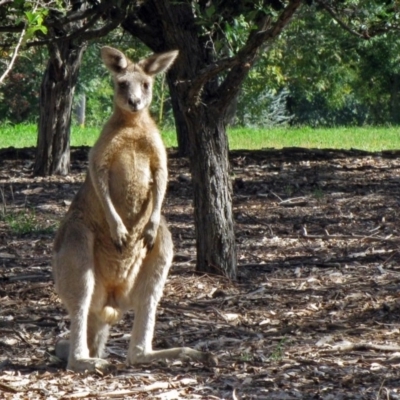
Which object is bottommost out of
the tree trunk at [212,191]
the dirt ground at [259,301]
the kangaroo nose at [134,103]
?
the dirt ground at [259,301]

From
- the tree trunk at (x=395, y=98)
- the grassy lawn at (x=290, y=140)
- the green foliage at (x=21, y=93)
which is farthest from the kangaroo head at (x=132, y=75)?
the tree trunk at (x=395, y=98)

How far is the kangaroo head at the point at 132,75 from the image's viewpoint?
587cm

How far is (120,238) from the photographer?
558 cm

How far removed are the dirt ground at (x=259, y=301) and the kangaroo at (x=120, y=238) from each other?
21cm

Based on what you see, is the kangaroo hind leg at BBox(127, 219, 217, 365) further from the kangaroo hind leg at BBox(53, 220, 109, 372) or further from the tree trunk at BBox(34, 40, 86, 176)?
the tree trunk at BBox(34, 40, 86, 176)

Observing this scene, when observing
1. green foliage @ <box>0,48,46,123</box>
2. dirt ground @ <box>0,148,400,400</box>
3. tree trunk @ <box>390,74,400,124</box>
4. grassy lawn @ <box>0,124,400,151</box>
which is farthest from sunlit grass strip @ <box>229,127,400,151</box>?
tree trunk @ <box>390,74,400,124</box>

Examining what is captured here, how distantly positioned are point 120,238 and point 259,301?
1792 millimetres

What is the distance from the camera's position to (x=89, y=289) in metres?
5.47

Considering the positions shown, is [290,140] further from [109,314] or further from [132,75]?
[109,314]

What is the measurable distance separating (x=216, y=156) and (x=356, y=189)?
4740 millimetres

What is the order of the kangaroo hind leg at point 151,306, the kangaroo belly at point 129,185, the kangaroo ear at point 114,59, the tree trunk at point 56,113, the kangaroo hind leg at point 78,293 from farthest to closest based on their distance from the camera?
the tree trunk at point 56,113, the kangaroo ear at point 114,59, the kangaroo belly at point 129,185, the kangaroo hind leg at point 151,306, the kangaroo hind leg at point 78,293

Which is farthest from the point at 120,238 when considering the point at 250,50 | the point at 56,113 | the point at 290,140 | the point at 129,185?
the point at 290,140

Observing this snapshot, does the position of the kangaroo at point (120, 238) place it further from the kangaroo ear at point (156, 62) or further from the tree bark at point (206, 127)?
the tree bark at point (206, 127)

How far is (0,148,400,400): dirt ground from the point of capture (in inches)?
201
